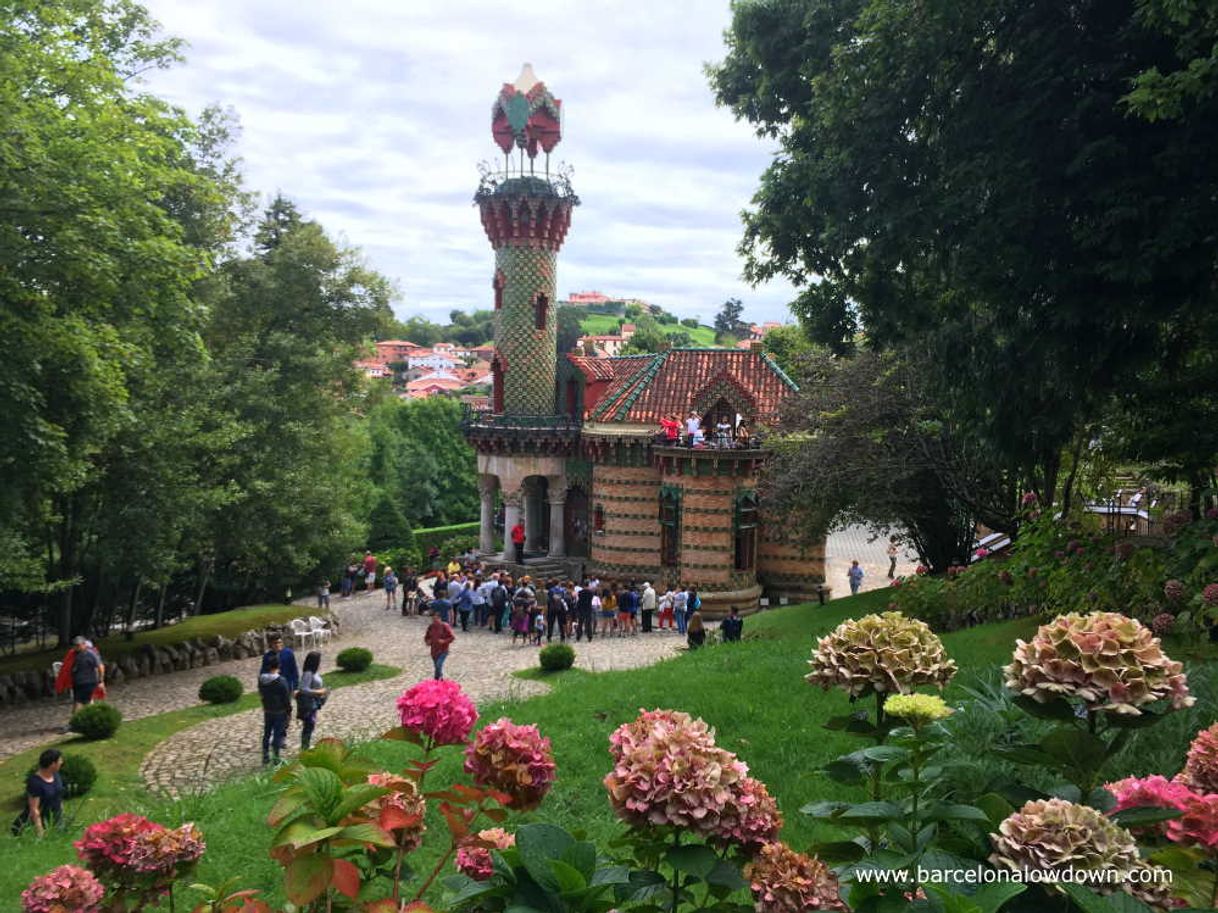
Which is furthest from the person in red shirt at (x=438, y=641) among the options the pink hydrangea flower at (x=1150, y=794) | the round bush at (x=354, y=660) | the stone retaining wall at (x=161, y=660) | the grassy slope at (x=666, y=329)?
the grassy slope at (x=666, y=329)

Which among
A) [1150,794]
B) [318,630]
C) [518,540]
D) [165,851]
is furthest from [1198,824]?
[518,540]

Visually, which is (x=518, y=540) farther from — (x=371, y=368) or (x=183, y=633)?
(x=371, y=368)

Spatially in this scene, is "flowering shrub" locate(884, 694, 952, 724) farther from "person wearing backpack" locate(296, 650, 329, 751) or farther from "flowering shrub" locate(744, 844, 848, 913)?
"person wearing backpack" locate(296, 650, 329, 751)

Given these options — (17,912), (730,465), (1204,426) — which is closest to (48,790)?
(17,912)

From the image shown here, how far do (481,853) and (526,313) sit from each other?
95.5 ft

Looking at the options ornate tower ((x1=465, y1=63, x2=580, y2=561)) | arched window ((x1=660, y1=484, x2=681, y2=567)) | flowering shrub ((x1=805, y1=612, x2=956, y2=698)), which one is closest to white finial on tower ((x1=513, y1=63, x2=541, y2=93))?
ornate tower ((x1=465, y1=63, x2=580, y2=561))

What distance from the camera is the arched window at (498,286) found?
31.4 m

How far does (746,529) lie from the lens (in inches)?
1090

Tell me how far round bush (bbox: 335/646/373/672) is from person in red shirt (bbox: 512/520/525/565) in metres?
11.6

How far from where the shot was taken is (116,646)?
21.0 metres

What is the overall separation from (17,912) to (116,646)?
49.9 feet

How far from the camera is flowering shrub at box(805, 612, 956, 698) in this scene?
319 cm

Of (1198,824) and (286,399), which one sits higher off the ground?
(286,399)

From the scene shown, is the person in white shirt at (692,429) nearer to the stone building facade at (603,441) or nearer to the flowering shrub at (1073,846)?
the stone building facade at (603,441)
